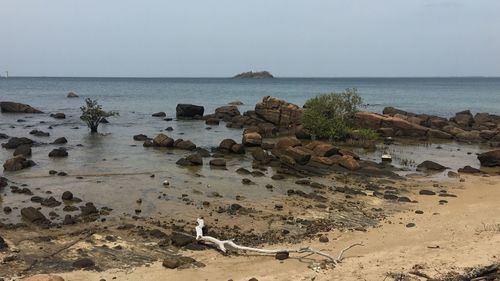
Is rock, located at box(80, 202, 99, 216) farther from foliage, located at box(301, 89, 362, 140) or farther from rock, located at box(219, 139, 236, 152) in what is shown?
foliage, located at box(301, 89, 362, 140)

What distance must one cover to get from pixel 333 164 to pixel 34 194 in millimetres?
12740

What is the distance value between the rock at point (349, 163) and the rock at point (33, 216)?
527 inches

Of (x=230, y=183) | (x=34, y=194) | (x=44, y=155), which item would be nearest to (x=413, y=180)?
(x=230, y=183)

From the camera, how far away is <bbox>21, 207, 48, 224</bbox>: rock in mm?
13703

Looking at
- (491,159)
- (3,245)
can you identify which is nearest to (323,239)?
(3,245)

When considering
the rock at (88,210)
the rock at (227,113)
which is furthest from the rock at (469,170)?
the rock at (227,113)

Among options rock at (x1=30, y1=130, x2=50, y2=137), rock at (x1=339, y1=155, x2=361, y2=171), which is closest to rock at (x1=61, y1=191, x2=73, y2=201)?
rock at (x1=339, y1=155, x2=361, y2=171)

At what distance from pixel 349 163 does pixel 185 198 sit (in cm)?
900

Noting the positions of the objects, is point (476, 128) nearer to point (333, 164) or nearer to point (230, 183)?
point (333, 164)

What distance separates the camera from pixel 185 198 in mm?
16844

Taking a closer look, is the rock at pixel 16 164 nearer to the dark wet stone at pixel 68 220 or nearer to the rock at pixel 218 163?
the rock at pixel 218 163

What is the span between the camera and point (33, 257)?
10914mm

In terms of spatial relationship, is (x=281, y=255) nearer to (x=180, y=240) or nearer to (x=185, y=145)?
(x=180, y=240)

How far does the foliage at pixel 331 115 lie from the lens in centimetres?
3266
